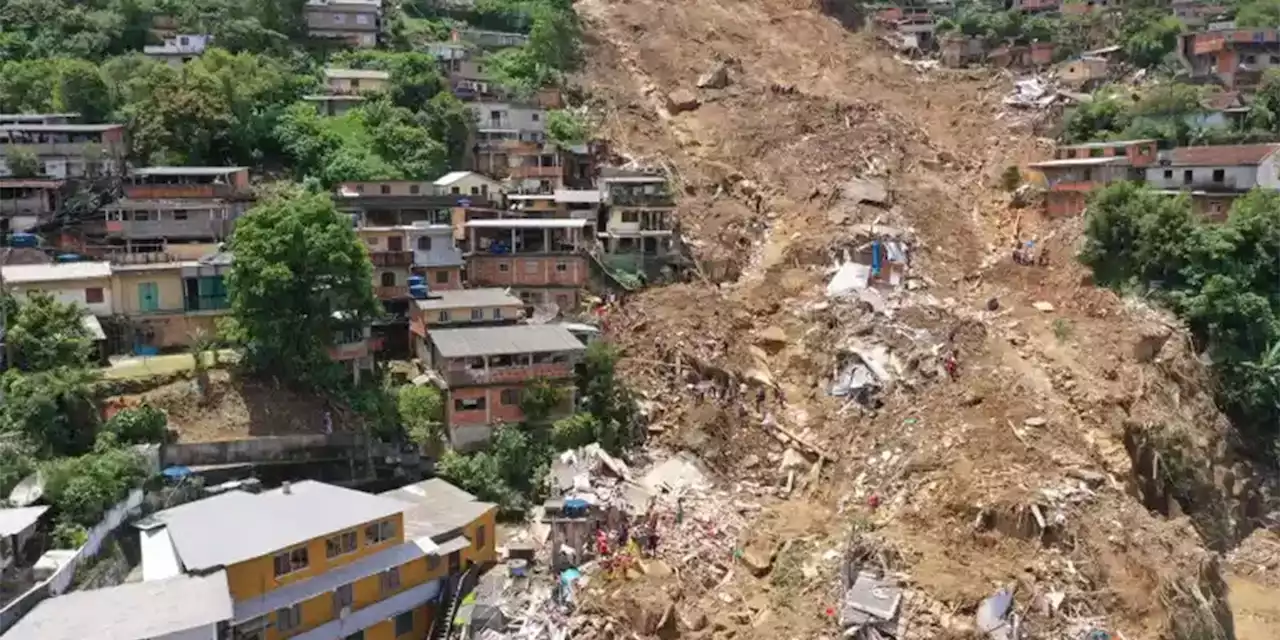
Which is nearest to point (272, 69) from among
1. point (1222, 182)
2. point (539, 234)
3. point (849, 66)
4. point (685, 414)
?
point (539, 234)

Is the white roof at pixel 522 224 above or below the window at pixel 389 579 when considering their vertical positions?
above

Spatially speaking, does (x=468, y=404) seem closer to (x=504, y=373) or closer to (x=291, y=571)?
(x=504, y=373)

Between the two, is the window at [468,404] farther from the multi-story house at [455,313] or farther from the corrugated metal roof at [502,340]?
the multi-story house at [455,313]

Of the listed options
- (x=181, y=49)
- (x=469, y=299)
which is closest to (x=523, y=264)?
(x=469, y=299)

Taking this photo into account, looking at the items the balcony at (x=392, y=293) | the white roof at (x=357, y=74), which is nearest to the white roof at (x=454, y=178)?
the balcony at (x=392, y=293)

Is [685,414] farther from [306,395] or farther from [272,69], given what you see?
[272,69]
